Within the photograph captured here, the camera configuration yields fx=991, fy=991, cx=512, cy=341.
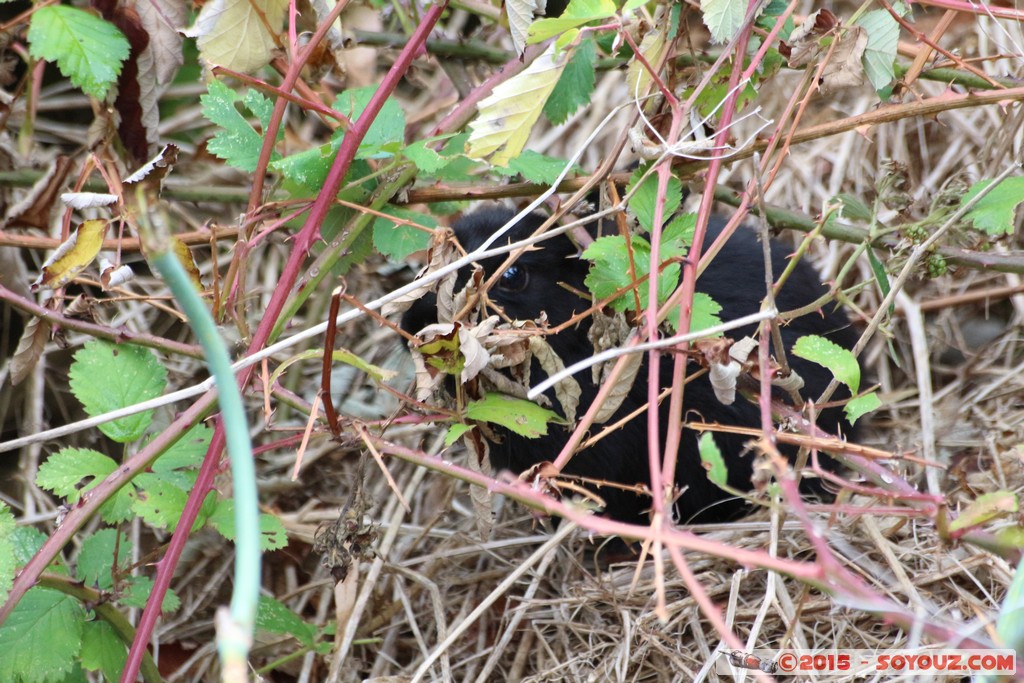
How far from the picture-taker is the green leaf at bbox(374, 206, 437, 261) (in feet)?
6.39

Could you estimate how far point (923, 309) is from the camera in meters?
3.38

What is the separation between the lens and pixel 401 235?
197cm

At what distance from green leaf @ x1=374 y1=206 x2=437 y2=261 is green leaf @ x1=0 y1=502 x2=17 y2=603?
81 cm

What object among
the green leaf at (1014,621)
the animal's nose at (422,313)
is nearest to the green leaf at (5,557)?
the animal's nose at (422,313)

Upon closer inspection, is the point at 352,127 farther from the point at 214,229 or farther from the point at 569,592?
the point at 569,592

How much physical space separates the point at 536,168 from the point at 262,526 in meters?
0.87

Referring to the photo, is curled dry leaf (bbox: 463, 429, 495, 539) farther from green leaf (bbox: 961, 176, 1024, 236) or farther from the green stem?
green leaf (bbox: 961, 176, 1024, 236)

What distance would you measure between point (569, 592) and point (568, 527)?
492mm

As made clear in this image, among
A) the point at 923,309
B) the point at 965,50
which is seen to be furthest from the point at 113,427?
the point at 965,50

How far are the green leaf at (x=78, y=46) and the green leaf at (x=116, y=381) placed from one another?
570 millimetres

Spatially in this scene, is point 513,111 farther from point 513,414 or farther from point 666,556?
point 666,556

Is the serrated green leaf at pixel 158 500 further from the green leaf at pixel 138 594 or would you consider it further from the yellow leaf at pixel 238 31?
the yellow leaf at pixel 238 31

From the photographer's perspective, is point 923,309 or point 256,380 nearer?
point 256,380

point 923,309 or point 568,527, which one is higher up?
point 568,527
